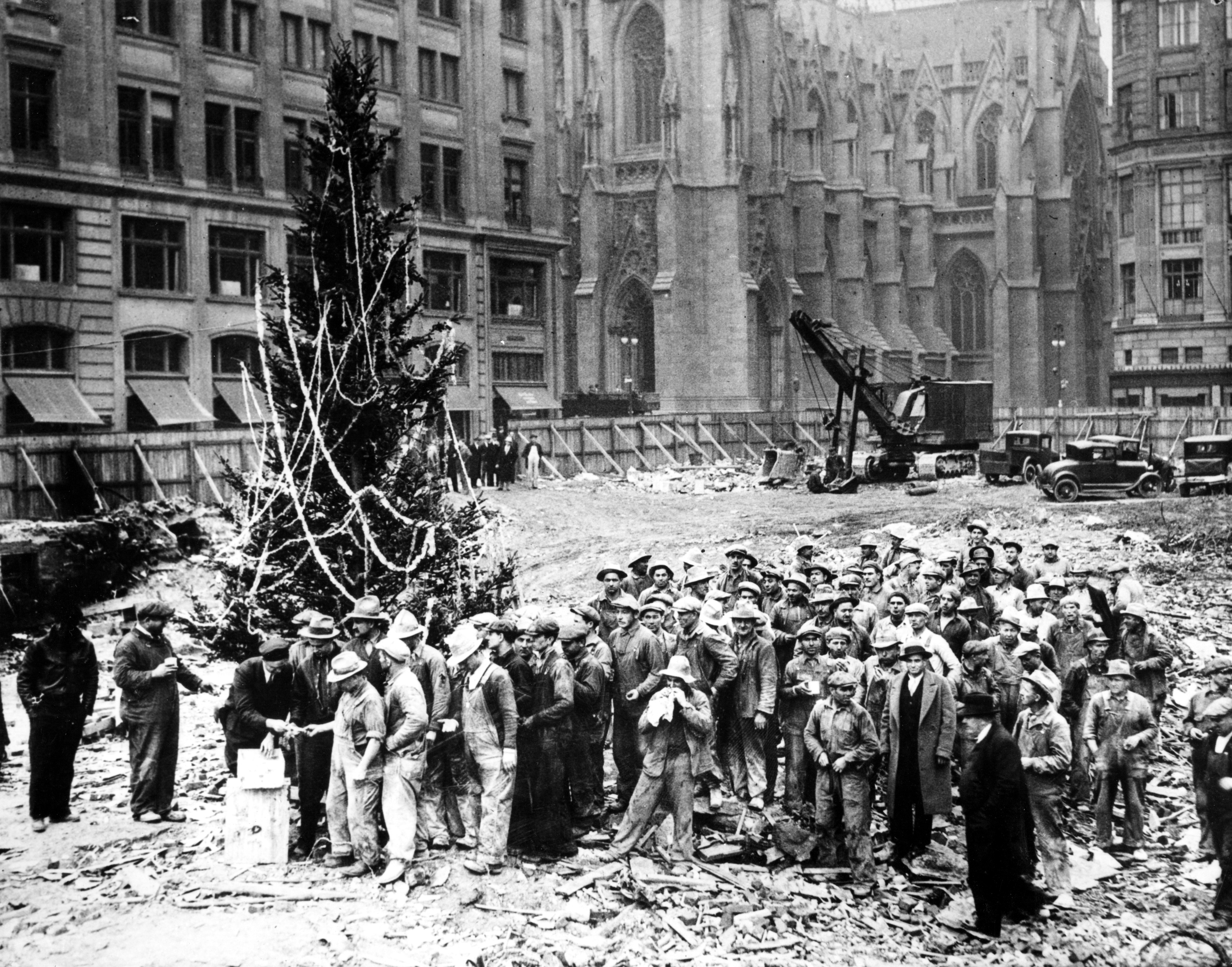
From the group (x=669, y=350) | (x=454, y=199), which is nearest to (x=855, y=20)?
(x=669, y=350)

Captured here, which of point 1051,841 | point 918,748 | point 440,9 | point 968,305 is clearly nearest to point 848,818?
point 918,748

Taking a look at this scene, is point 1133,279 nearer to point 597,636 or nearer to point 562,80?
point 562,80

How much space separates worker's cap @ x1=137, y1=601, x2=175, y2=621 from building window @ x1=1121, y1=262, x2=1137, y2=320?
53.1 m

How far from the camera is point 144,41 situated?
32.2 metres

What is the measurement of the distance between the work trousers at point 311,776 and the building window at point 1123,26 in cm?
5569

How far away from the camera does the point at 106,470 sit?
25.6m

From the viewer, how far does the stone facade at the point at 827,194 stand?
2048 inches

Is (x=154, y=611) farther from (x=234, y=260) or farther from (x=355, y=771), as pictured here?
(x=234, y=260)

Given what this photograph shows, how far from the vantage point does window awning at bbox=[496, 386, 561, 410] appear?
42188 mm

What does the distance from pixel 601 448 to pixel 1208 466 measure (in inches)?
677

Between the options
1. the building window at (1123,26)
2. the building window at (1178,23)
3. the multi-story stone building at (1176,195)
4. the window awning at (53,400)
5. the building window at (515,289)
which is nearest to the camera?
the window awning at (53,400)

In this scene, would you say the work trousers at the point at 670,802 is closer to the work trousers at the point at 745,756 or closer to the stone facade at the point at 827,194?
the work trousers at the point at 745,756

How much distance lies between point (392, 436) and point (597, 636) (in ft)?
10.5

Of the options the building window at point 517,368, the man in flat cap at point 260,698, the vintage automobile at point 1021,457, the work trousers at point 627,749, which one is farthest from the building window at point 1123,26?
the man in flat cap at point 260,698
